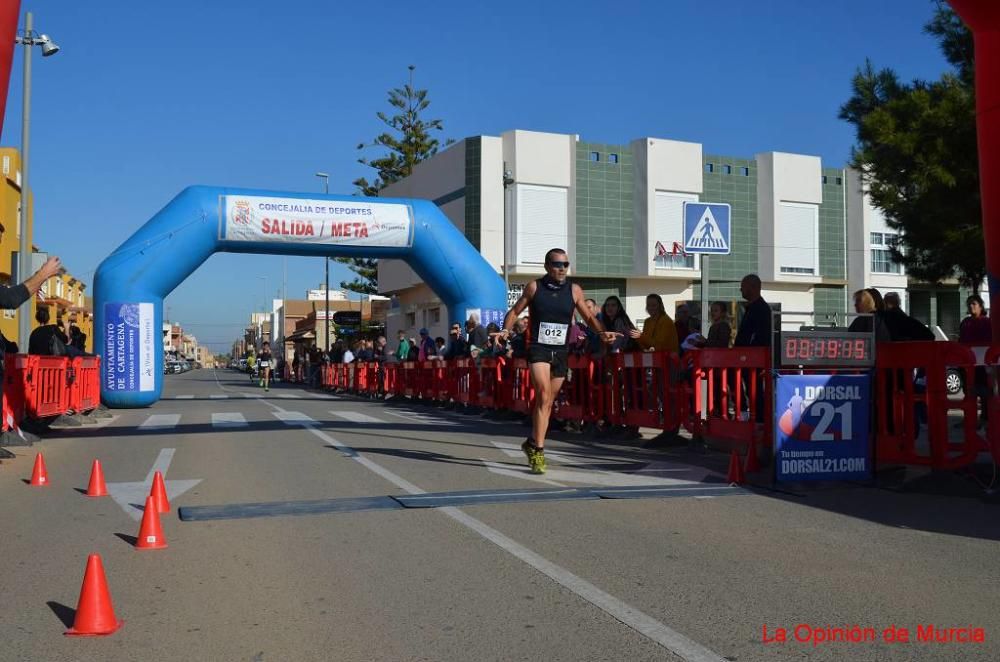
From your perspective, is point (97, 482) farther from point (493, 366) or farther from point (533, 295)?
point (493, 366)

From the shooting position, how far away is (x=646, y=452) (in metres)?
10.8

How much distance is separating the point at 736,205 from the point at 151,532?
132 feet

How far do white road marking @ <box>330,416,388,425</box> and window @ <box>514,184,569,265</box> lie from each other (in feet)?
72.0

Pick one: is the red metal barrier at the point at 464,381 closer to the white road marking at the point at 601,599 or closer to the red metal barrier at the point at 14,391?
the red metal barrier at the point at 14,391

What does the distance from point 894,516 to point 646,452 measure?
4.31 meters

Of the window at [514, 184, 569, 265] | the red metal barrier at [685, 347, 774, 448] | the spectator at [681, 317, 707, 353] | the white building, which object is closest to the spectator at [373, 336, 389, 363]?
the white building

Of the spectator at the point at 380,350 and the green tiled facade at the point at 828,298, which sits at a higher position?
the green tiled facade at the point at 828,298

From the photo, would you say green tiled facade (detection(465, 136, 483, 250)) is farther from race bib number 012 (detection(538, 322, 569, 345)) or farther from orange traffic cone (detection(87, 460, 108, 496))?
orange traffic cone (detection(87, 460, 108, 496))

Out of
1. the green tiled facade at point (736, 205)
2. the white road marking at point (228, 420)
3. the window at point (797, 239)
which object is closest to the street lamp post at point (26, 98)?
the white road marking at point (228, 420)

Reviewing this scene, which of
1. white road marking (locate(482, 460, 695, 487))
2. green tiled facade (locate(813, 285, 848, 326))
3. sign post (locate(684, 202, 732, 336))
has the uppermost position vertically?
green tiled facade (locate(813, 285, 848, 326))

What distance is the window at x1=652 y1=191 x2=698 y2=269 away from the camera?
136 feet

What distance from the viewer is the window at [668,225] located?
A: 41.6 m

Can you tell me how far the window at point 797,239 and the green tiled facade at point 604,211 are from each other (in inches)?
292

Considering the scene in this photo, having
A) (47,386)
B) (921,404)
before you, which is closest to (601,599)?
(921,404)
